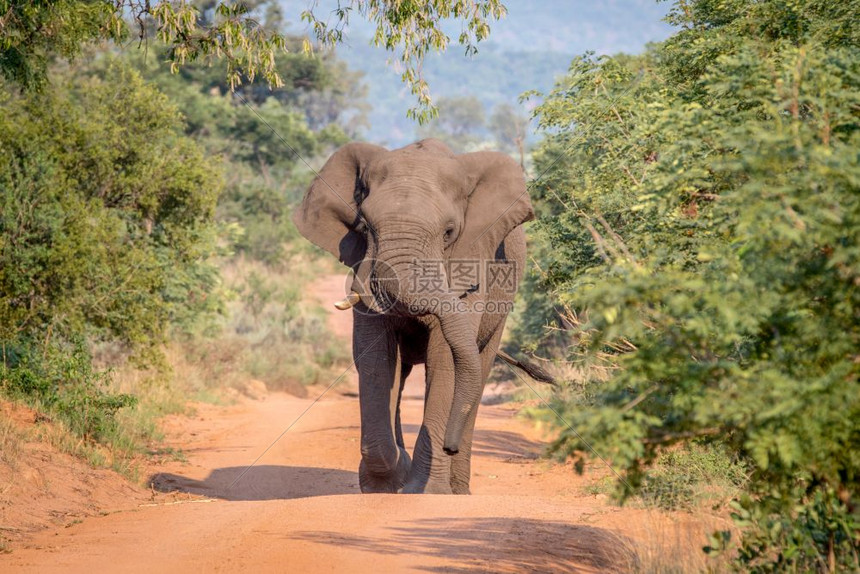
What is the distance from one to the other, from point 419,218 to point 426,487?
7.44 ft

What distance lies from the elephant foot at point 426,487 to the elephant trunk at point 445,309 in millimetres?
665

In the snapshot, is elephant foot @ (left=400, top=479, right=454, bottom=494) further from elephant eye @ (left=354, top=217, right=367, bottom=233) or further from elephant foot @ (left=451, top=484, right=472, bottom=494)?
elephant eye @ (left=354, top=217, right=367, bottom=233)

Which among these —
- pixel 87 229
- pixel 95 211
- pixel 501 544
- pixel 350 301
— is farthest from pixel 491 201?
pixel 95 211

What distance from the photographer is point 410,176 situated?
866 cm

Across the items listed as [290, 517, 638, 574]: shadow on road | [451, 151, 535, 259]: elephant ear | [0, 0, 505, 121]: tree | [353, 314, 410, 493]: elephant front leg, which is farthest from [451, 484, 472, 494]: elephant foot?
[0, 0, 505, 121]: tree

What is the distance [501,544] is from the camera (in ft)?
20.5

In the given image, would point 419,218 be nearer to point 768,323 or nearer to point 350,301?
point 350,301

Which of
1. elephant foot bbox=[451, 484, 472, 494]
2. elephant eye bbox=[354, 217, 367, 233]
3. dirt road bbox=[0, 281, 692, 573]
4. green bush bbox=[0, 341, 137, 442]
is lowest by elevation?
dirt road bbox=[0, 281, 692, 573]

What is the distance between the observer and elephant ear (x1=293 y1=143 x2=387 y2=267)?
30.6ft

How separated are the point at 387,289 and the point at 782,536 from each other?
3.97 metres

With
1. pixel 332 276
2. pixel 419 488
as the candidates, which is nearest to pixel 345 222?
pixel 419 488

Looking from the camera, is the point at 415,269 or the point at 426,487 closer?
the point at 415,269

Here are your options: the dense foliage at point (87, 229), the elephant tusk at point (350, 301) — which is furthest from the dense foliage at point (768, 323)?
the dense foliage at point (87, 229)

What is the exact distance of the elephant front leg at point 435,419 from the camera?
344 inches
